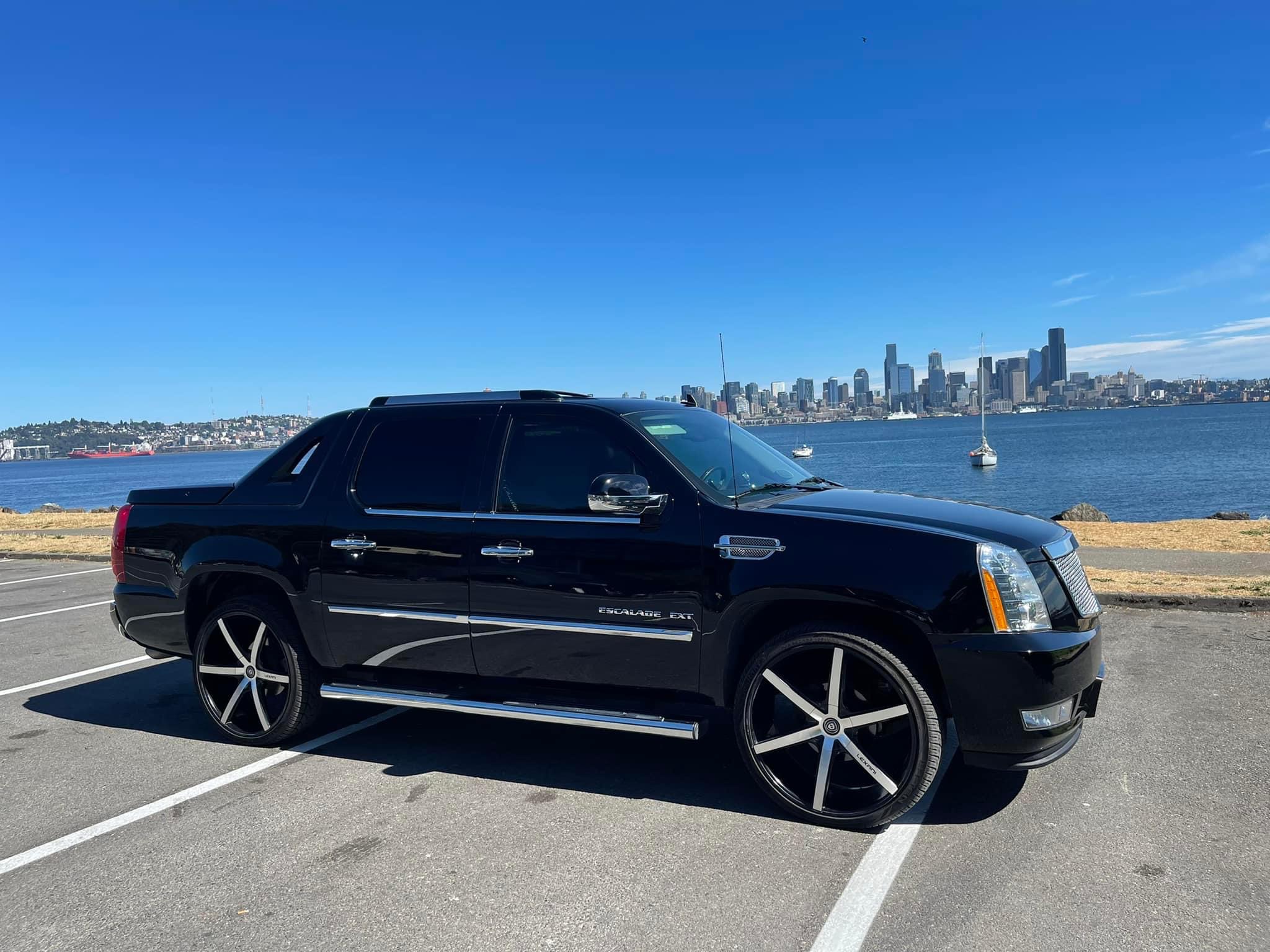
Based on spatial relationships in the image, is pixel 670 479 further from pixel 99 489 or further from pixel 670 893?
pixel 99 489

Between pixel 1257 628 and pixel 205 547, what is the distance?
7901 mm

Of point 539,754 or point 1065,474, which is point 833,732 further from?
point 1065,474

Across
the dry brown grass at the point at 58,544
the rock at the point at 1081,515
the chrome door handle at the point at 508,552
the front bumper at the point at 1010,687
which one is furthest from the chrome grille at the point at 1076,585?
the rock at the point at 1081,515

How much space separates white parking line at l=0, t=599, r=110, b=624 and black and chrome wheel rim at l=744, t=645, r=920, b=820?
9.23 meters

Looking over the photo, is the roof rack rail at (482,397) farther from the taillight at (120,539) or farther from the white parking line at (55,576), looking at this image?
the white parking line at (55,576)

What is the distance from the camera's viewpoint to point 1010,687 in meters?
3.61

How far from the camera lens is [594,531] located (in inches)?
169

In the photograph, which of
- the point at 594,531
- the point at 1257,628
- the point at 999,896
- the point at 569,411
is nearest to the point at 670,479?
the point at 594,531

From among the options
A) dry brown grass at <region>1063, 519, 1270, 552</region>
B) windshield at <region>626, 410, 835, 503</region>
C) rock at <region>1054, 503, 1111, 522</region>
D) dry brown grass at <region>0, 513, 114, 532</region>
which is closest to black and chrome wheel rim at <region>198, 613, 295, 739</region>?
windshield at <region>626, 410, 835, 503</region>

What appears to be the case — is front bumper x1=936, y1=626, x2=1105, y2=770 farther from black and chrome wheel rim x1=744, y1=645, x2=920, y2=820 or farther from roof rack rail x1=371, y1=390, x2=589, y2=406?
roof rack rail x1=371, y1=390, x2=589, y2=406

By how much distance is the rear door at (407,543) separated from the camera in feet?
15.2

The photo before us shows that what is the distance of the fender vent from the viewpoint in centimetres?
395

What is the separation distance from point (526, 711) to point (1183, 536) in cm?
1559

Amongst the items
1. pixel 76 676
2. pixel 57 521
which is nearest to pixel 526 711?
pixel 76 676
